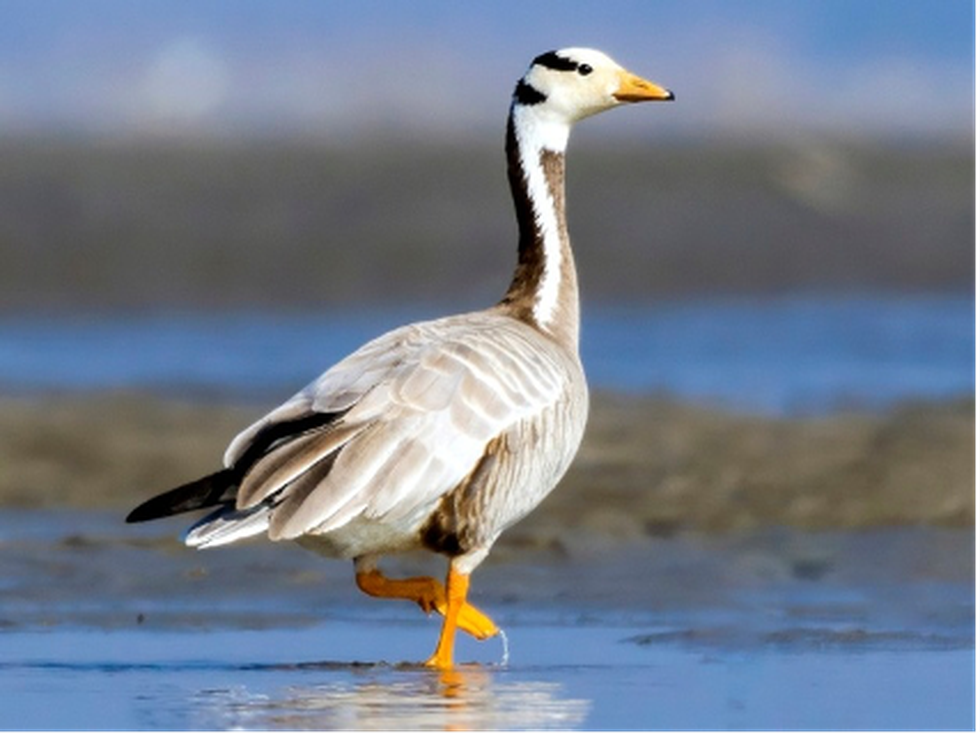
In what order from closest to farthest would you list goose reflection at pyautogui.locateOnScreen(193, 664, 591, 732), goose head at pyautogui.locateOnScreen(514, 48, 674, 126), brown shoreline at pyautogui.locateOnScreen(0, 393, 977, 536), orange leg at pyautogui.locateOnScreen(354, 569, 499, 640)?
goose reflection at pyautogui.locateOnScreen(193, 664, 591, 732) < orange leg at pyautogui.locateOnScreen(354, 569, 499, 640) < goose head at pyautogui.locateOnScreen(514, 48, 674, 126) < brown shoreline at pyautogui.locateOnScreen(0, 393, 977, 536)

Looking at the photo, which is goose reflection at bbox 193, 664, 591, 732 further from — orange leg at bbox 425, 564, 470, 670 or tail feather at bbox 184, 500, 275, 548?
tail feather at bbox 184, 500, 275, 548

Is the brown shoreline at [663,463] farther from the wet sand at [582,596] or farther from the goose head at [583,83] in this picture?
the goose head at [583,83]

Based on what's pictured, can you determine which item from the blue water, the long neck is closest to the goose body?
the long neck

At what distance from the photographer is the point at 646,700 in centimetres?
922

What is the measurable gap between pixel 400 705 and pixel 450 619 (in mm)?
1165

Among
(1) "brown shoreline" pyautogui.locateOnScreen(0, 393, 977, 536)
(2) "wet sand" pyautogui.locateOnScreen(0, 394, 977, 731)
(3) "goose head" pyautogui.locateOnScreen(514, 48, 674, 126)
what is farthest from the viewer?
(1) "brown shoreline" pyautogui.locateOnScreen(0, 393, 977, 536)

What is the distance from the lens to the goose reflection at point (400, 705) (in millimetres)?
8789

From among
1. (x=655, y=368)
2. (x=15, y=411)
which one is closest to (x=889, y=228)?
(x=655, y=368)

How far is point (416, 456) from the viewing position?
392 inches

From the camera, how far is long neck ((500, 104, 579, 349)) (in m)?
11.3

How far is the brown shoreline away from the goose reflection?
3622 millimetres

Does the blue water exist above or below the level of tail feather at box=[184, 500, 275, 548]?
above

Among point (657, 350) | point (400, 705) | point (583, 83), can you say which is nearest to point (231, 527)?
point (400, 705)

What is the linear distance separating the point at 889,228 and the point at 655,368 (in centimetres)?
1056
